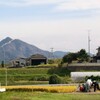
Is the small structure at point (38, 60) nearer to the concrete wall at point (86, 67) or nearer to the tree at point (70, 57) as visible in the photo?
the tree at point (70, 57)

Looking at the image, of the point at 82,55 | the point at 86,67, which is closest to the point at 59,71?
the point at 86,67

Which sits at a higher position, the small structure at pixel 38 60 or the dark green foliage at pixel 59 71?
the small structure at pixel 38 60

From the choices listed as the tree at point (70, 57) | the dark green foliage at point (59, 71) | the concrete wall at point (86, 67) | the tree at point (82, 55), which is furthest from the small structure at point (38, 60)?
the concrete wall at point (86, 67)

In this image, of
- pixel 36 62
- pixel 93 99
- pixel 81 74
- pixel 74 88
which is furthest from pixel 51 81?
pixel 36 62

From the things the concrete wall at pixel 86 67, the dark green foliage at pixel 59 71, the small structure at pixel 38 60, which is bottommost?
the dark green foliage at pixel 59 71

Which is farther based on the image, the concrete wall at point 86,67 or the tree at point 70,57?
the tree at point 70,57

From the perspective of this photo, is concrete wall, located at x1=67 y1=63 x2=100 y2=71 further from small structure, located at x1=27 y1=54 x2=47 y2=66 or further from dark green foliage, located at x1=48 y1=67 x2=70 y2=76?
small structure, located at x1=27 y1=54 x2=47 y2=66

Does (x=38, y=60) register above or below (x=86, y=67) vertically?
above

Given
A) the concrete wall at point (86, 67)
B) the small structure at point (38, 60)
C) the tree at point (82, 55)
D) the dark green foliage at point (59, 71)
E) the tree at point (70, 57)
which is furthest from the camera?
the small structure at point (38, 60)

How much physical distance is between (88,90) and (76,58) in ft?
190

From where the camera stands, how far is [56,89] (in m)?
32.3

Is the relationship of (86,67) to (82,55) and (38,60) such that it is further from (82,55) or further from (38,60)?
(38,60)

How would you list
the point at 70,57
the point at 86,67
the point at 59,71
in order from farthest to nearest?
the point at 70,57
the point at 59,71
the point at 86,67

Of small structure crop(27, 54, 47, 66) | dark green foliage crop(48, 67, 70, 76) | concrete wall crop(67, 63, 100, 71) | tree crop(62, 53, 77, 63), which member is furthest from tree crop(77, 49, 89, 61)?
concrete wall crop(67, 63, 100, 71)
